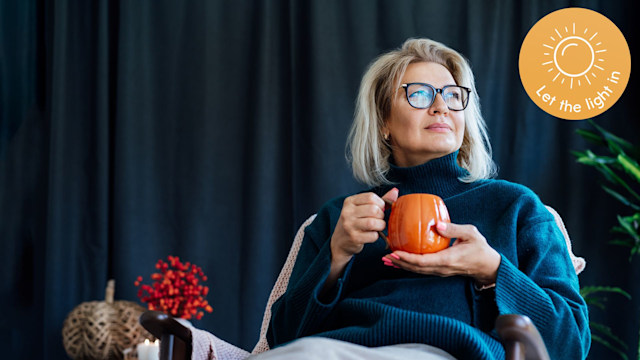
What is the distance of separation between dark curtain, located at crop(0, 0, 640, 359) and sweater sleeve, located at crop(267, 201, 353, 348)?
1.21 metres

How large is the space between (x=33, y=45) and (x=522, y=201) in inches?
97.4

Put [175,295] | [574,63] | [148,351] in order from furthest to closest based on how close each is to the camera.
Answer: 1. [574,63]
2. [175,295]
3. [148,351]

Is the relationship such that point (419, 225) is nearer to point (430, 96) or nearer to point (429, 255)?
point (429, 255)

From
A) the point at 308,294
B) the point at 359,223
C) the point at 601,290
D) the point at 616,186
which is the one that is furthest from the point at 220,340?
the point at 616,186

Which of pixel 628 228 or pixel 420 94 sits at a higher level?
pixel 420 94

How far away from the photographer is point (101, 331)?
2.46 meters

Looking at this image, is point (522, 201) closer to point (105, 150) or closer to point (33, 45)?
point (105, 150)

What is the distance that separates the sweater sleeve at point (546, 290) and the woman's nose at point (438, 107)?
0.35 m

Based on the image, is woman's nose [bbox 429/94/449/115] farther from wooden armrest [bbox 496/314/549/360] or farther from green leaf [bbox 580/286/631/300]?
green leaf [bbox 580/286/631/300]

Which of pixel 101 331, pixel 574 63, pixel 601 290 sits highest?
pixel 574 63

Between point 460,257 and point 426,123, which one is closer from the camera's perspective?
point 460,257

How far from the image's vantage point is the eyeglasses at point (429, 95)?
1623 millimetres

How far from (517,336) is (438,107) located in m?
0.71

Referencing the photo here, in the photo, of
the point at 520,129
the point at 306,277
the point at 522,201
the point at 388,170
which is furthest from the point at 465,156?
the point at 520,129
